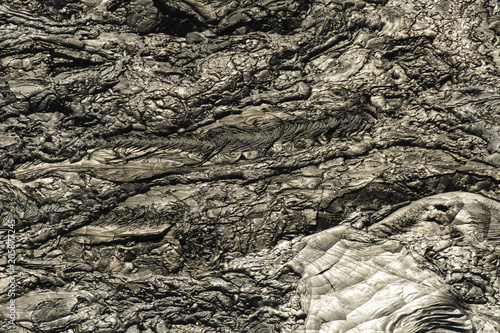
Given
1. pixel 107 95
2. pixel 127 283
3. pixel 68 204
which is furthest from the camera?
pixel 107 95

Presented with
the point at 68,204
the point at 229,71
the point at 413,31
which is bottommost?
the point at 68,204

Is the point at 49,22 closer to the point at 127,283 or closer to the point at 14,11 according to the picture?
the point at 14,11

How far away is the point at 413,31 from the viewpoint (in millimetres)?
2135

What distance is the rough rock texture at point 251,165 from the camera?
1.74 metres

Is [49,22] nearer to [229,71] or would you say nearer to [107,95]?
[107,95]

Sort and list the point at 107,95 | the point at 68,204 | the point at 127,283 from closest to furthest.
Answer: the point at 127,283 < the point at 68,204 < the point at 107,95

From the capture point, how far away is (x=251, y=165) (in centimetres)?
199

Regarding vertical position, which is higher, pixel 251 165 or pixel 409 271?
pixel 251 165

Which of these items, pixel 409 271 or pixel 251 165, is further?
pixel 251 165

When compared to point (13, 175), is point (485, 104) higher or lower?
higher

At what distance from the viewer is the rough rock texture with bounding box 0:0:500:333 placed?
5.69 ft

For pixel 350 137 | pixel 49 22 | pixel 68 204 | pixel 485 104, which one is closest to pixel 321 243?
pixel 350 137

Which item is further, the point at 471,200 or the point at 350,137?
the point at 350,137

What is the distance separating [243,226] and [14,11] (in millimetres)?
1506
